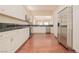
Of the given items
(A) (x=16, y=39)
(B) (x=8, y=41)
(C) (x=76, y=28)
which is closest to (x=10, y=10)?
(B) (x=8, y=41)

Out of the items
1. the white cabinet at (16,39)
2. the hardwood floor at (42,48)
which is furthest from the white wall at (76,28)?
the white cabinet at (16,39)

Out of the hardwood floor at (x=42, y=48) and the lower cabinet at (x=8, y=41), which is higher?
the lower cabinet at (x=8, y=41)

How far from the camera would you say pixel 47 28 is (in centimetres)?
1445

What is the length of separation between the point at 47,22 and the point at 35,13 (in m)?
2.63

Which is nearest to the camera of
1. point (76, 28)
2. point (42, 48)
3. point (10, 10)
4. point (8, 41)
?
point (8, 41)

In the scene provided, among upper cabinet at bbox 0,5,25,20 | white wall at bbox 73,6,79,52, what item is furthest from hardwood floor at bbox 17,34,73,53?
upper cabinet at bbox 0,5,25,20

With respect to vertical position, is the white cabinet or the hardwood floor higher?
the white cabinet

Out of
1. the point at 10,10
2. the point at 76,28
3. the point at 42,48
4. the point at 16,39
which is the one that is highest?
the point at 10,10

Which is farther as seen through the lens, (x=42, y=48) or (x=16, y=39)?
(x=42, y=48)

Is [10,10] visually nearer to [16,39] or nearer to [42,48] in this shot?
[16,39]

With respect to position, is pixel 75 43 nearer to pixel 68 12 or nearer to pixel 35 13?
pixel 68 12

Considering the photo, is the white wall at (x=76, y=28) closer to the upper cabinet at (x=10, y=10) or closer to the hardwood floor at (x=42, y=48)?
the hardwood floor at (x=42, y=48)

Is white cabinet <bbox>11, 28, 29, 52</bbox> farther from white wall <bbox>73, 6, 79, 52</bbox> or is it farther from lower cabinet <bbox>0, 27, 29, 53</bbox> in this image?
white wall <bbox>73, 6, 79, 52</bbox>
